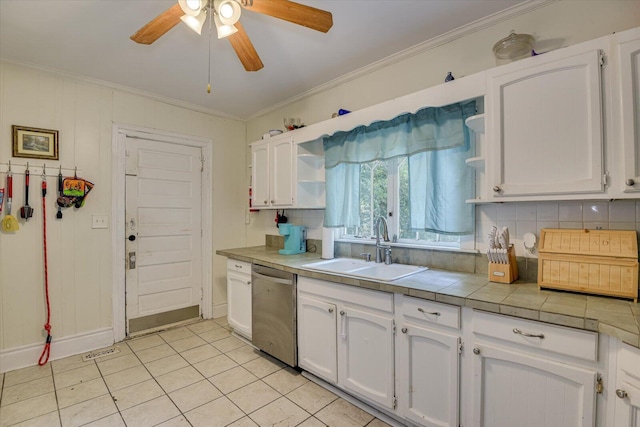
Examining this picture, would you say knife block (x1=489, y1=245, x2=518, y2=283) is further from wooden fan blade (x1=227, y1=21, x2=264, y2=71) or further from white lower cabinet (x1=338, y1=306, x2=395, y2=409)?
wooden fan blade (x1=227, y1=21, x2=264, y2=71)

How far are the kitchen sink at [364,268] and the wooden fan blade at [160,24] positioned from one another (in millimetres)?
1666

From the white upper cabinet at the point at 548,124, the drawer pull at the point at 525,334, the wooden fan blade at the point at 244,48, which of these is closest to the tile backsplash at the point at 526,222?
the white upper cabinet at the point at 548,124

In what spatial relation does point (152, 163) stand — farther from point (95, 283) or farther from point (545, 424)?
point (545, 424)

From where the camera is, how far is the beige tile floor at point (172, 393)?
1854 mm

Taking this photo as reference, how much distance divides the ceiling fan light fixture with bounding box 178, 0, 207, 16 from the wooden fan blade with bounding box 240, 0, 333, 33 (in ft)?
0.64

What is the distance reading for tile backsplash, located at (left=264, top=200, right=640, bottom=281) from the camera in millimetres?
1498

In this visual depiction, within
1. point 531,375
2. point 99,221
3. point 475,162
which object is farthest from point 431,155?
point 99,221

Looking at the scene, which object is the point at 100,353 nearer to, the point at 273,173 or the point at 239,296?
the point at 239,296

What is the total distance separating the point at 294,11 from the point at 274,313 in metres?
2.08

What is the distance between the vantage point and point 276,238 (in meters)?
3.44

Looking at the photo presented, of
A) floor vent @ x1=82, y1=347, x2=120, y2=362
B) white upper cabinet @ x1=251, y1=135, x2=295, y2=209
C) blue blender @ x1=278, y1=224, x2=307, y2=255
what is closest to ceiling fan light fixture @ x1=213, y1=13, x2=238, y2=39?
white upper cabinet @ x1=251, y1=135, x2=295, y2=209

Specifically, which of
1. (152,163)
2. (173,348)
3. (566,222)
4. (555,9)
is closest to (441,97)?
(555,9)

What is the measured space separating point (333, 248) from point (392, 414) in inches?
51.3

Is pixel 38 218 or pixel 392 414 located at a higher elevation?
pixel 38 218
